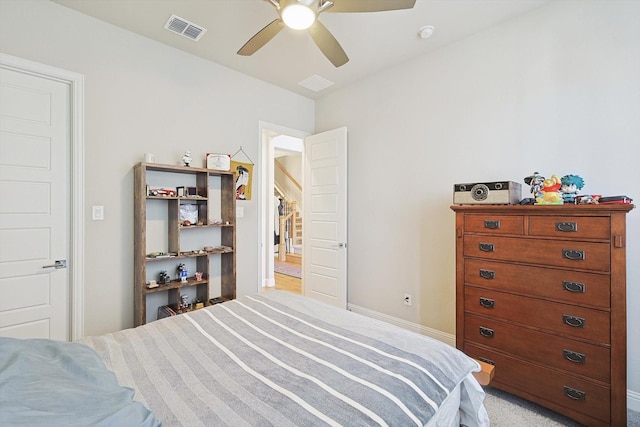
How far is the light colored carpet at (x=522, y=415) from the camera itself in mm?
1730

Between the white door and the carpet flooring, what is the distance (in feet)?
6.57

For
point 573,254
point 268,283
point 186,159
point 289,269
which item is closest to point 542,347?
point 573,254

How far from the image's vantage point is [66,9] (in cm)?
220

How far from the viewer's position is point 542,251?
5.87 ft

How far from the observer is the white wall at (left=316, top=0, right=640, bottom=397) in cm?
190

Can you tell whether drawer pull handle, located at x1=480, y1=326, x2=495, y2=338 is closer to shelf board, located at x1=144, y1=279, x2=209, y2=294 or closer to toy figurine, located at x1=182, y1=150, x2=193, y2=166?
shelf board, located at x1=144, y1=279, x2=209, y2=294

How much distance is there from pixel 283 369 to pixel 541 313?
167cm

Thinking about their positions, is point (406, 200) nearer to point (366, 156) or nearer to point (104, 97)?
point (366, 156)

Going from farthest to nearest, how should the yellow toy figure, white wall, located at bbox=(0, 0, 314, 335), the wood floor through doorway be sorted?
1. the wood floor through doorway
2. white wall, located at bbox=(0, 0, 314, 335)
3. the yellow toy figure

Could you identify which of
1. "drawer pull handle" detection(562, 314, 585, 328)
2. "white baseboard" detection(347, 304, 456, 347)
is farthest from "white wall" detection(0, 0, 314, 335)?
"drawer pull handle" detection(562, 314, 585, 328)

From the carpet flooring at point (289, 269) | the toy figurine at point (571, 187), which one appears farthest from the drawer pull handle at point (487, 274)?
the carpet flooring at point (289, 269)

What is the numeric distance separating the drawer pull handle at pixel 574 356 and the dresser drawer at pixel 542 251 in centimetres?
50

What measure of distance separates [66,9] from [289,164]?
576cm

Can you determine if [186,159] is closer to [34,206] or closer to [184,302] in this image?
[34,206]
